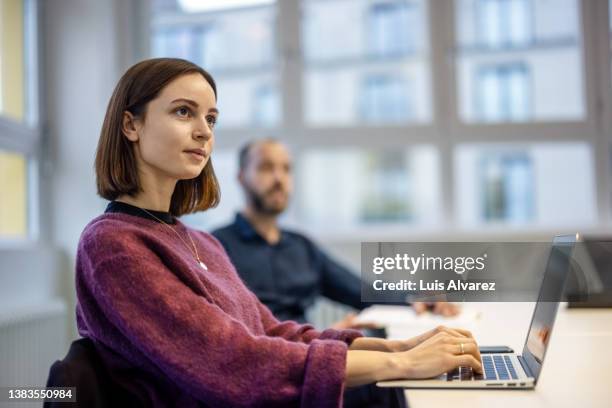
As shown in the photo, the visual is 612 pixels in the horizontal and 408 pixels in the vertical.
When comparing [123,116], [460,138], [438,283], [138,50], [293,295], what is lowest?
[293,295]

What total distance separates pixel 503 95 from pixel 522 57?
0.64 ft

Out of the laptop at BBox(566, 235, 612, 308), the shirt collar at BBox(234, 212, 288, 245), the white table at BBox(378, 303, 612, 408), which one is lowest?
the white table at BBox(378, 303, 612, 408)

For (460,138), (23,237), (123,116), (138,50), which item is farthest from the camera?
(460,138)

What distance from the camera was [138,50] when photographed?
268cm

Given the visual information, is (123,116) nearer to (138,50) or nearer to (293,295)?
(293,295)

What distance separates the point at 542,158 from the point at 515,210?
30cm

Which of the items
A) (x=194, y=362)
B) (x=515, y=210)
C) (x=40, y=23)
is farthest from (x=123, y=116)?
(x=515, y=210)

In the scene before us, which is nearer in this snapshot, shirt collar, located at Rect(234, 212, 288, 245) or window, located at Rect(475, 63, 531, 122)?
shirt collar, located at Rect(234, 212, 288, 245)

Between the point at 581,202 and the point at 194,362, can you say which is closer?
the point at 194,362

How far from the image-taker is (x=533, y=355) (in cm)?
87

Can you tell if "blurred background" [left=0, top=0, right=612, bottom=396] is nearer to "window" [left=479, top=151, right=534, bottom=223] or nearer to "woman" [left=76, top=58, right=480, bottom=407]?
"window" [left=479, top=151, right=534, bottom=223]

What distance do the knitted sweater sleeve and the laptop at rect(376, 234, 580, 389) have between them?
11 cm

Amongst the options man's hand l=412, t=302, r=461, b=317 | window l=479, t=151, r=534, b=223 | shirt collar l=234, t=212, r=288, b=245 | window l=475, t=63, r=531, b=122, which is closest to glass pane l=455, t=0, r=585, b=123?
window l=475, t=63, r=531, b=122

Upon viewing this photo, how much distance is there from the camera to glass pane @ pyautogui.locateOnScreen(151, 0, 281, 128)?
114 inches
